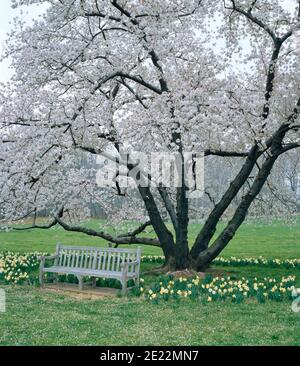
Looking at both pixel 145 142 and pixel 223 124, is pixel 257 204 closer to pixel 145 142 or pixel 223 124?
pixel 145 142

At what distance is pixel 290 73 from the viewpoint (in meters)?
12.7

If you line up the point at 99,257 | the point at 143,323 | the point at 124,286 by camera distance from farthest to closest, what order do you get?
the point at 99,257 < the point at 124,286 < the point at 143,323

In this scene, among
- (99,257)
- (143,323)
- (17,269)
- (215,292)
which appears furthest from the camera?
(17,269)

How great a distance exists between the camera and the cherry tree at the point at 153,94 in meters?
10.8

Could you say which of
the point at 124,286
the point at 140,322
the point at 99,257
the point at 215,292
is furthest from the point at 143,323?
the point at 99,257

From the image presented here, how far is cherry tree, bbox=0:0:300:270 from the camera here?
35.3 ft

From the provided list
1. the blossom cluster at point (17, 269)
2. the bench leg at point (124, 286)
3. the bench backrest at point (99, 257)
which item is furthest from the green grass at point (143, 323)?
the blossom cluster at point (17, 269)

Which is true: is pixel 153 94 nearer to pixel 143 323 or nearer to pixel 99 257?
pixel 99 257

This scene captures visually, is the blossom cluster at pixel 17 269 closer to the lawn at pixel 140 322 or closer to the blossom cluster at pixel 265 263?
the lawn at pixel 140 322

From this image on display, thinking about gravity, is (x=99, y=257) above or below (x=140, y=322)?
above

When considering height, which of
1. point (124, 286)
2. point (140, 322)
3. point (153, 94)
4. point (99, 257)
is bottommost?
point (140, 322)

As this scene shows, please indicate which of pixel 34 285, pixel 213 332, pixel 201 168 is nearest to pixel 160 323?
pixel 213 332

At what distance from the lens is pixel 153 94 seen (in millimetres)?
14227

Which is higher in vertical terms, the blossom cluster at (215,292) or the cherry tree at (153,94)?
the cherry tree at (153,94)
